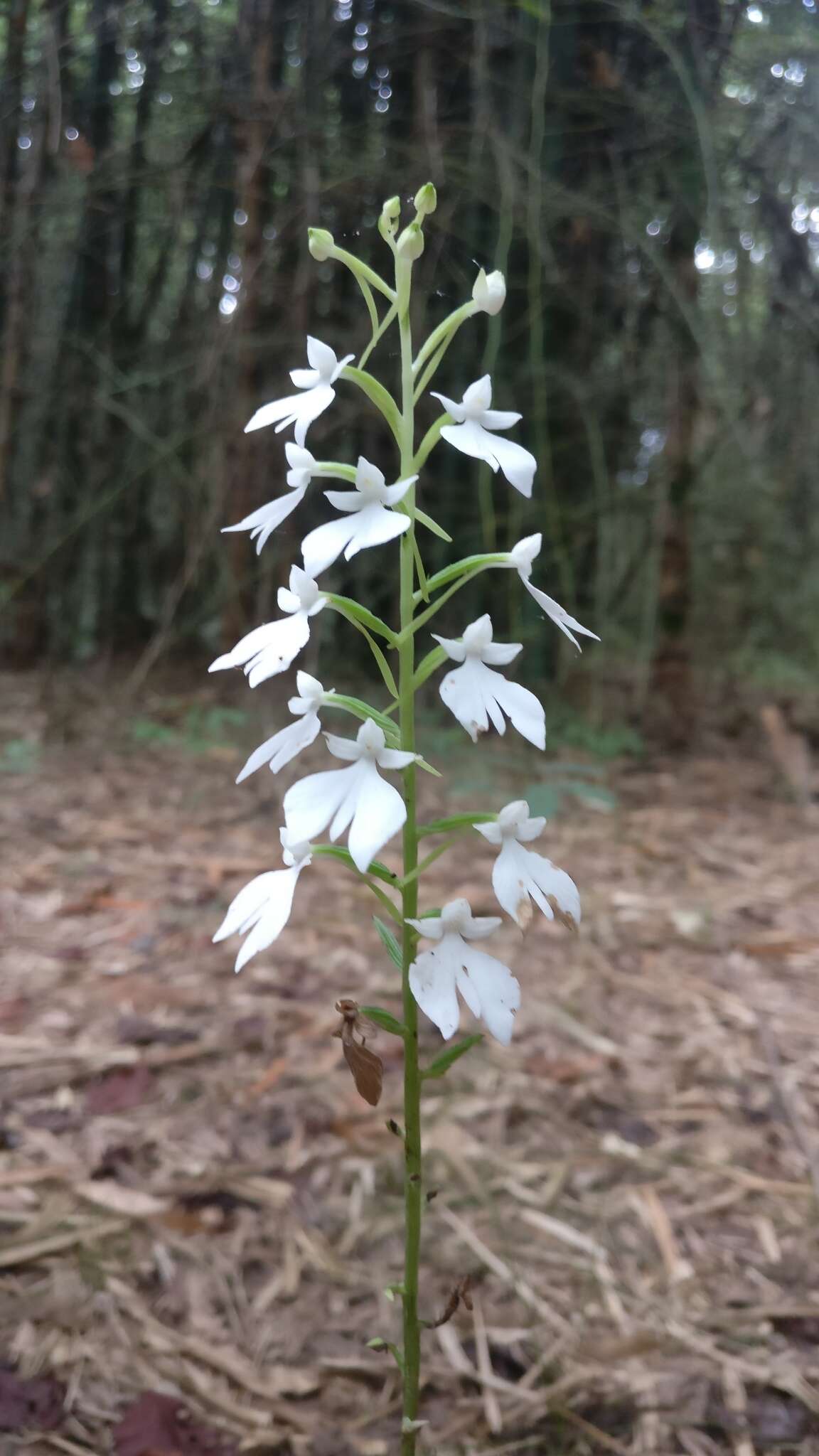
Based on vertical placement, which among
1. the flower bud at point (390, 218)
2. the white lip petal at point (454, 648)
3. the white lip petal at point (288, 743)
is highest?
the flower bud at point (390, 218)

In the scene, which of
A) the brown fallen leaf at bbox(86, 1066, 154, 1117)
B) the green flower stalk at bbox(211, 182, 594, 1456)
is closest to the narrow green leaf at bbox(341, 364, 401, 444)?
the green flower stalk at bbox(211, 182, 594, 1456)

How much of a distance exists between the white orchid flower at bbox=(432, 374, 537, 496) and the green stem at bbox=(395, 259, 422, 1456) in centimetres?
4

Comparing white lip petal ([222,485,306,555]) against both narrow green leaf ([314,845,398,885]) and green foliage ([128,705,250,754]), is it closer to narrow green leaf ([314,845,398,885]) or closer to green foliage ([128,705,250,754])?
narrow green leaf ([314,845,398,885])

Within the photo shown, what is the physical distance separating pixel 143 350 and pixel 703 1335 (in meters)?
5.10

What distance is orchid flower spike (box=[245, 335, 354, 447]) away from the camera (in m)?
0.87

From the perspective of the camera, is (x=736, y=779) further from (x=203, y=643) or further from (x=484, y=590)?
(x=203, y=643)

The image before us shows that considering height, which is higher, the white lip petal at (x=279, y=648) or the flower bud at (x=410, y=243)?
the flower bud at (x=410, y=243)

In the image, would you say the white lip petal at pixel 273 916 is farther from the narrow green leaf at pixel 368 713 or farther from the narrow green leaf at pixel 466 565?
the narrow green leaf at pixel 466 565

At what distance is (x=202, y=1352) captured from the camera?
128 cm

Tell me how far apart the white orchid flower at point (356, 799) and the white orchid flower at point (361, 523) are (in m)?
0.15

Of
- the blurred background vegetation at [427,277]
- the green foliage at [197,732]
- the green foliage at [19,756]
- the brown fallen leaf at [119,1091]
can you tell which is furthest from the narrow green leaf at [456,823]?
the green foliage at [19,756]

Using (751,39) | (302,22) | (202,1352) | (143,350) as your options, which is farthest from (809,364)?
(202,1352)

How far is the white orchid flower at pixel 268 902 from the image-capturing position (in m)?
0.78

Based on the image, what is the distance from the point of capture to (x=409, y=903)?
0.88 meters
